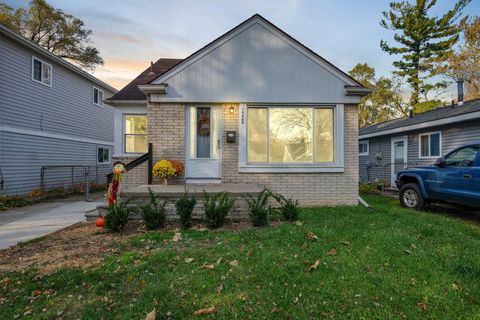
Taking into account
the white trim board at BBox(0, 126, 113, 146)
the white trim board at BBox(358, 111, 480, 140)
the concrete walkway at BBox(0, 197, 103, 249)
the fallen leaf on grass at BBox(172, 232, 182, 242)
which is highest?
the white trim board at BBox(358, 111, 480, 140)

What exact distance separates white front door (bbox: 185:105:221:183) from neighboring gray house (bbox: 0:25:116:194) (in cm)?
722

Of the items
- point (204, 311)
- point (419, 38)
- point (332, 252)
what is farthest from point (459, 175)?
point (419, 38)

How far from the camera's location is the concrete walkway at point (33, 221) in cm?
520

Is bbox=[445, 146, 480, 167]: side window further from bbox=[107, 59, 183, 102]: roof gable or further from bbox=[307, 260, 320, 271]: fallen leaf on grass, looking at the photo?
bbox=[107, 59, 183, 102]: roof gable

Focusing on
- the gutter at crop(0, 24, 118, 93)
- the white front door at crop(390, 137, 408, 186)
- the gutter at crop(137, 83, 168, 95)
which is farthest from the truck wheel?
the gutter at crop(0, 24, 118, 93)

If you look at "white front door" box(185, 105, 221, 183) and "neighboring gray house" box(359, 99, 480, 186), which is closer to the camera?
"white front door" box(185, 105, 221, 183)

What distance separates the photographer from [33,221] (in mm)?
6559

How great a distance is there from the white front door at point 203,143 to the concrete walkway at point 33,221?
309cm

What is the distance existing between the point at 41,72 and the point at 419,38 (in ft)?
90.6

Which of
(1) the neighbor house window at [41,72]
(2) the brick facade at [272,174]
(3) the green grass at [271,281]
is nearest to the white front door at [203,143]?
(2) the brick facade at [272,174]

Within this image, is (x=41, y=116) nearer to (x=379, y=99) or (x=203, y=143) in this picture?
(x=203, y=143)

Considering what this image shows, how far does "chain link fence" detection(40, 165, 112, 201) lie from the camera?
11.1 metres

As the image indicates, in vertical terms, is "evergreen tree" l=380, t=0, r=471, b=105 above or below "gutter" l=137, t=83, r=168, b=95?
above

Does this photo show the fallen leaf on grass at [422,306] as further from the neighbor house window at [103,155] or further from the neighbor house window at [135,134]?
the neighbor house window at [103,155]
